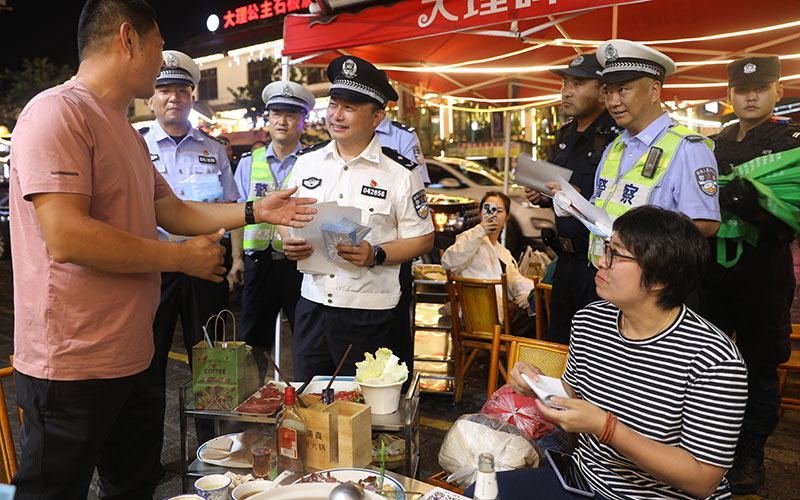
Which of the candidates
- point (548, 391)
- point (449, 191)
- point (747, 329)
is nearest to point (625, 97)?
point (747, 329)

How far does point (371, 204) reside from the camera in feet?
8.94

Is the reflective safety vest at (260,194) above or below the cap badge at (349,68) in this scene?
below

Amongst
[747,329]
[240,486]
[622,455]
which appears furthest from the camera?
[747,329]

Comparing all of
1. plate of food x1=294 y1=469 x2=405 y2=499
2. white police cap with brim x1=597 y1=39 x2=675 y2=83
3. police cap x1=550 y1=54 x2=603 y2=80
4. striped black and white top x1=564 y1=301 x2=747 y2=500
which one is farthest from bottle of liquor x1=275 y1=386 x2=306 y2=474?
police cap x1=550 y1=54 x2=603 y2=80

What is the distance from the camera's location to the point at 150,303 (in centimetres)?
185

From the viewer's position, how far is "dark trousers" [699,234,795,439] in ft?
10.0

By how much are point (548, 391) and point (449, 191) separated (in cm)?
747

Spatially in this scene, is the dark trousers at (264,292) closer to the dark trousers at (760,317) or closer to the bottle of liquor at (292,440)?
the bottle of liquor at (292,440)

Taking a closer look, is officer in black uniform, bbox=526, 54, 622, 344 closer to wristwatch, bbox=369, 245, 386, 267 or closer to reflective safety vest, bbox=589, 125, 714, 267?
reflective safety vest, bbox=589, 125, 714, 267

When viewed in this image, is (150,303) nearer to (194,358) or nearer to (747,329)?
(194,358)

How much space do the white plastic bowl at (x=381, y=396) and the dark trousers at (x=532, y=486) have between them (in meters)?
0.41

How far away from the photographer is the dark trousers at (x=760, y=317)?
3.06 metres

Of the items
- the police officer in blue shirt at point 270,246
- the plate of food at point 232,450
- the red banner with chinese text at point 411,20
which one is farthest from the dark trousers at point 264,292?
the red banner with chinese text at point 411,20

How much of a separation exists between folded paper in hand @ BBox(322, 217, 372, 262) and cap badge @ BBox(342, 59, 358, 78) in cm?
72
